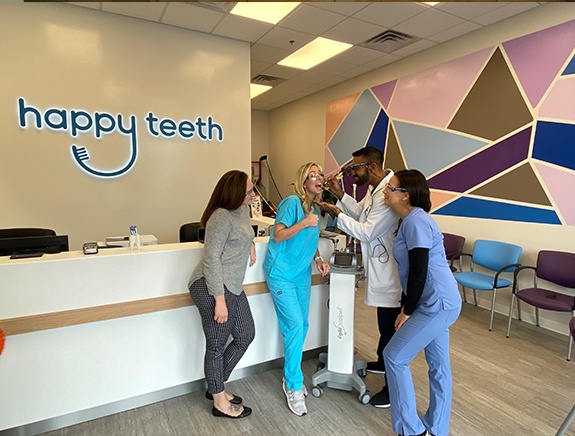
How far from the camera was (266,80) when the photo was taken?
6.57 m

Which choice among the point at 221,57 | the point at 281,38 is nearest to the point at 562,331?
the point at 281,38

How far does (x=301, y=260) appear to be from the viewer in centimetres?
230

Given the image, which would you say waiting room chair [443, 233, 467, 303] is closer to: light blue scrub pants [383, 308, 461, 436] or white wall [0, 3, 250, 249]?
light blue scrub pants [383, 308, 461, 436]

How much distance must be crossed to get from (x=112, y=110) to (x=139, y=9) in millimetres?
1133

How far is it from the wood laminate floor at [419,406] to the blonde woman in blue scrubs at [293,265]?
7.2 inches

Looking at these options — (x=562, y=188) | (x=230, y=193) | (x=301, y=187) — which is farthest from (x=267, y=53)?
(x=562, y=188)

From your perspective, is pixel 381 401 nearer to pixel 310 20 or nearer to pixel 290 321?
pixel 290 321

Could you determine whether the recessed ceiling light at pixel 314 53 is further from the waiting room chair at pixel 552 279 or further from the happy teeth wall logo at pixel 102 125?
the waiting room chair at pixel 552 279

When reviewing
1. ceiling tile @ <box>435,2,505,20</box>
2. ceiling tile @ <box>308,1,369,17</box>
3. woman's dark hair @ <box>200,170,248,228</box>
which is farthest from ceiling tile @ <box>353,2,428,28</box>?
woman's dark hair @ <box>200,170,248,228</box>

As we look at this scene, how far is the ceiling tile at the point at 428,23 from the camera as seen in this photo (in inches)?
153

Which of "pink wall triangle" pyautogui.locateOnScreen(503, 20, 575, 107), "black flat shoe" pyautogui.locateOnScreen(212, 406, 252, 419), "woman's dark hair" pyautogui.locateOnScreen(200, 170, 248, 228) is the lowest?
"black flat shoe" pyautogui.locateOnScreen(212, 406, 252, 419)

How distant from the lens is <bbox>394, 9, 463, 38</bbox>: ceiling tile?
12.8ft

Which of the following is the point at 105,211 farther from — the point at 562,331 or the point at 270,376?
the point at 562,331

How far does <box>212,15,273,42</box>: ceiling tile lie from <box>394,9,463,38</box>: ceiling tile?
163 cm
